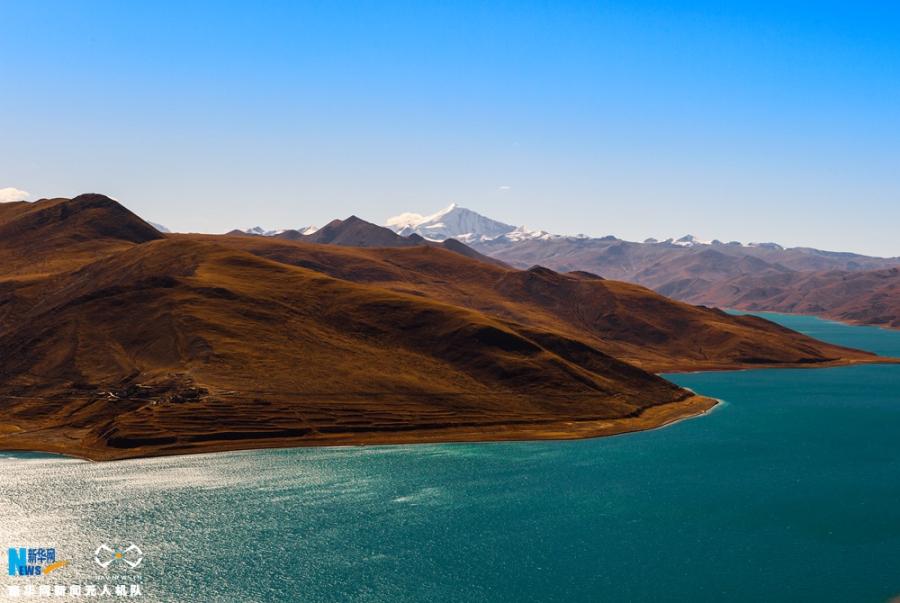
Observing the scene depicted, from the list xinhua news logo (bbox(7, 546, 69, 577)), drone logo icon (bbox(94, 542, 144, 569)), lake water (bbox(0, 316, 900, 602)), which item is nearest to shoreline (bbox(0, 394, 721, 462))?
lake water (bbox(0, 316, 900, 602))

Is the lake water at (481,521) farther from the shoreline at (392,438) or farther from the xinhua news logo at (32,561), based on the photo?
the shoreline at (392,438)

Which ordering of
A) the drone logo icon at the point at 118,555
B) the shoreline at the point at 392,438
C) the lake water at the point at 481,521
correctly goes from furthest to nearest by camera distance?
the shoreline at the point at 392,438, the drone logo icon at the point at 118,555, the lake water at the point at 481,521

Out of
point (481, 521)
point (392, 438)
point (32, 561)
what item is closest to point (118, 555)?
point (32, 561)

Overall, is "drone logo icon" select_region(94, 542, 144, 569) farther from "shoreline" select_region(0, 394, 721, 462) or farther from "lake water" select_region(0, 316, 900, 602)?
"shoreline" select_region(0, 394, 721, 462)

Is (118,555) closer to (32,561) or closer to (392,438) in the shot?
(32,561)

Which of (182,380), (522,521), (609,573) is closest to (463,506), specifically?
(522,521)

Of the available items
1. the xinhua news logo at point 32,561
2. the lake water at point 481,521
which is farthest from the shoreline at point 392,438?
the xinhua news logo at point 32,561

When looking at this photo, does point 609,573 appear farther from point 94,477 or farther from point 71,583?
point 94,477
